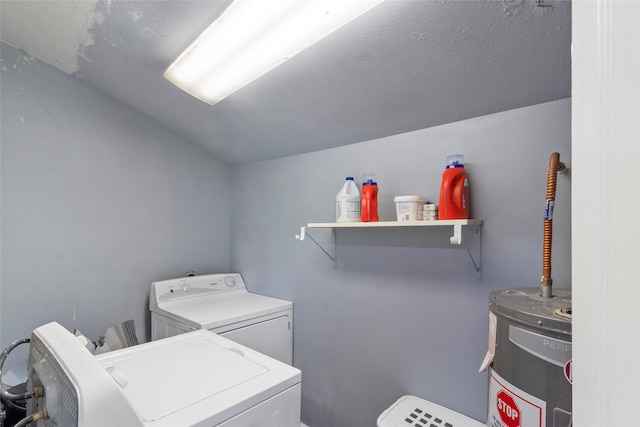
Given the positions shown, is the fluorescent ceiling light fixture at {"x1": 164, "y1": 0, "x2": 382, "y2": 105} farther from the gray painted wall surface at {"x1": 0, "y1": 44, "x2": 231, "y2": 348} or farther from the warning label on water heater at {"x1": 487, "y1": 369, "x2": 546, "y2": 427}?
the warning label on water heater at {"x1": 487, "y1": 369, "x2": 546, "y2": 427}

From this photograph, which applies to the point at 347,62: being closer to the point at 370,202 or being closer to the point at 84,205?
the point at 370,202

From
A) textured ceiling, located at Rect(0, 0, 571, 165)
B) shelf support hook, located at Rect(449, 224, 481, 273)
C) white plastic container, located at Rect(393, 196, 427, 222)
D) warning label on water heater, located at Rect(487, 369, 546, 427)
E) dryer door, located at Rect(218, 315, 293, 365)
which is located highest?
textured ceiling, located at Rect(0, 0, 571, 165)

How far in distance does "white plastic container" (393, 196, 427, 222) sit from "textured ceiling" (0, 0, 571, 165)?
1.40 feet

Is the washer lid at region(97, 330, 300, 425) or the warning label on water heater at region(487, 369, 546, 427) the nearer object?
the warning label on water heater at region(487, 369, 546, 427)

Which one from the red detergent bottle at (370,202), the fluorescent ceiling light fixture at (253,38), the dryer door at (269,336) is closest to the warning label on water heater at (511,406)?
the red detergent bottle at (370,202)

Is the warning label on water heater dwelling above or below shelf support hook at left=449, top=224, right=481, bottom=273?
below

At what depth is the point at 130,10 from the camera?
1.35 metres

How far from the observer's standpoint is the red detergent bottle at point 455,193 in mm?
1417

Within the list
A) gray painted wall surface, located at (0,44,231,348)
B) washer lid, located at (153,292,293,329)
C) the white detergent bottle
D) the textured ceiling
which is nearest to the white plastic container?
the white detergent bottle

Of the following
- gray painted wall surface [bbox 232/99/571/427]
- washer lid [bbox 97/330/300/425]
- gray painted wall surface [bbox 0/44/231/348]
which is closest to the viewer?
washer lid [bbox 97/330/300/425]

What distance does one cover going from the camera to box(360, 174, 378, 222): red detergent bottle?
5.61 feet

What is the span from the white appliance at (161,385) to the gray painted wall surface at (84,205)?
37.1 inches

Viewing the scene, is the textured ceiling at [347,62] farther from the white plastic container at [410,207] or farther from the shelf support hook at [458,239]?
the shelf support hook at [458,239]

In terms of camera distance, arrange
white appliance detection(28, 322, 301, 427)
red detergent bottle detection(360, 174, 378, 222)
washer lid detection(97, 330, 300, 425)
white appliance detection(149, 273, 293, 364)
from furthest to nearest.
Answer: white appliance detection(149, 273, 293, 364) → red detergent bottle detection(360, 174, 378, 222) → washer lid detection(97, 330, 300, 425) → white appliance detection(28, 322, 301, 427)
